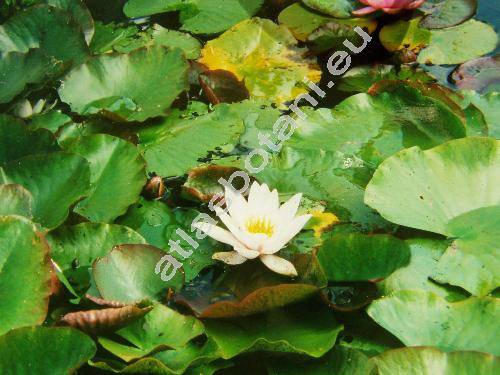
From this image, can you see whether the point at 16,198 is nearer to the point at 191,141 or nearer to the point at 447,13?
the point at 191,141

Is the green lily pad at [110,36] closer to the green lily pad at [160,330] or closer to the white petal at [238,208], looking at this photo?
the white petal at [238,208]

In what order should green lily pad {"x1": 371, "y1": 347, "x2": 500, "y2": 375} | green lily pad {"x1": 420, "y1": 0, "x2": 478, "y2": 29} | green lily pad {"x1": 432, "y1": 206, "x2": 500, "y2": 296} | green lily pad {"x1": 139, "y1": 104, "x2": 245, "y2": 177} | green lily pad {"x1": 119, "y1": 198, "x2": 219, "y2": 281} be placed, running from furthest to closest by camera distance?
green lily pad {"x1": 420, "y1": 0, "x2": 478, "y2": 29} < green lily pad {"x1": 139, "y1": 104, "x2": 245, "y2": 177} < green lily pad {"x1": 119, "y1": 198, "x2": 219, "y2": 281} < green lily pad {"x1": 432, "y1": 206, "x2": 500, "y2": 296} < green lily pad {"x1": 371, "y1": 347, "x2": 500, "y2": 375}

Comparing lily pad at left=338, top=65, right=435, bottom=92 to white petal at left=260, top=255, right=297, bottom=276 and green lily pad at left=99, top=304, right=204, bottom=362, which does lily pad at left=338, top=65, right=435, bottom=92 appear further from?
green lily pad at left=99, top=304, right=204, bottom=362

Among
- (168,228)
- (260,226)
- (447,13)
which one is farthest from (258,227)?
(447,13)

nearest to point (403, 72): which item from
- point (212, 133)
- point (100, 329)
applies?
point (212, 133)

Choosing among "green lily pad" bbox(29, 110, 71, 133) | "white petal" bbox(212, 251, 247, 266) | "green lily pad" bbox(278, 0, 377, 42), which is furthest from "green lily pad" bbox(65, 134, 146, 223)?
"green lily pad" bbox(278, 0, 377, 42)

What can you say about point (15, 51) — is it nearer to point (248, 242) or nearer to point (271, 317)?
point (248, 242)

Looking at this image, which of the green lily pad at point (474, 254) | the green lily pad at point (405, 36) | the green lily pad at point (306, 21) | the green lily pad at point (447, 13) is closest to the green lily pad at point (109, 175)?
the green lily pad at point (474, 254)
